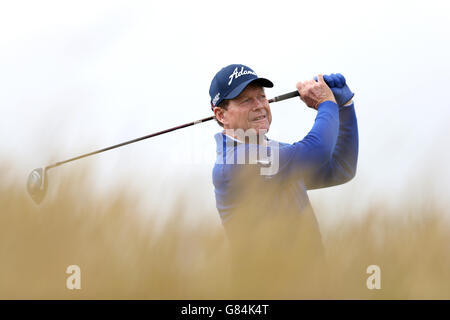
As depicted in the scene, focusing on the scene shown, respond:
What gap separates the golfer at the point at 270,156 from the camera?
242 centimetres

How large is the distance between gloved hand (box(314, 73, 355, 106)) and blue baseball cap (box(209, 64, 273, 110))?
28 centimetres

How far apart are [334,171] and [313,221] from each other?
18.0 inches

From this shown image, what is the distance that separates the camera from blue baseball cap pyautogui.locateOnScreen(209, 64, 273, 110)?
114 inches

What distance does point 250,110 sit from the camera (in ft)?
9.54

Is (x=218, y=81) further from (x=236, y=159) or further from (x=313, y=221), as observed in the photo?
(x=313, y=221)

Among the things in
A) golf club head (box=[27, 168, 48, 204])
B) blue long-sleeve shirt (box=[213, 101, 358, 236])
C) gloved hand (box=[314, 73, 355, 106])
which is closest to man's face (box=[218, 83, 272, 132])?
blue long-sleeve shirt (box=[213, 101, 358, 236])

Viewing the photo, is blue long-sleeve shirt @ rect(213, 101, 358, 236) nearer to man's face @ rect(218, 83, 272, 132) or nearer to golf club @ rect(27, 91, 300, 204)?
man's face @ rect(218, 83, 272, 132)

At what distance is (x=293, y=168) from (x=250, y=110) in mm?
424

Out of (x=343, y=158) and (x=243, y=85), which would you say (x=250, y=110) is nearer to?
(x=243, y=85)

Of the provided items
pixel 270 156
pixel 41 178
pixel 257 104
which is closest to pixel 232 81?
pixel 257 104

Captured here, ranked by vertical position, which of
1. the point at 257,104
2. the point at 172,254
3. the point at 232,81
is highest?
the point at 232,81

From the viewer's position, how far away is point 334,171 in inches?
120

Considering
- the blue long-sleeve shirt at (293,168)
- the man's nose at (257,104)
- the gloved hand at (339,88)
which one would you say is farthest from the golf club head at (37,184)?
the gloved hand at (339,88)
